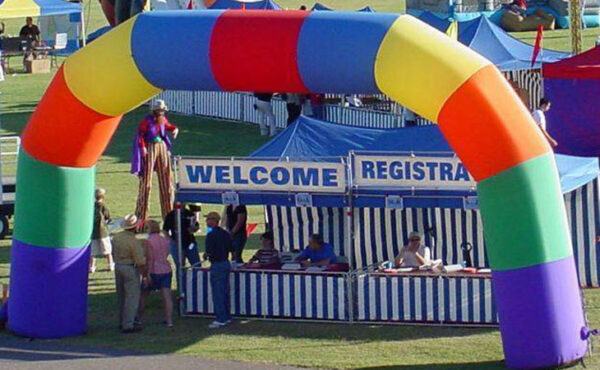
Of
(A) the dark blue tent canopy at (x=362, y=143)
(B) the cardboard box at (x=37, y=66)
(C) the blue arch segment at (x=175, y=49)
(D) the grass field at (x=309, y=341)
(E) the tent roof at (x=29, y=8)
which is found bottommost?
(D) the grass field at (x=309, y=341)

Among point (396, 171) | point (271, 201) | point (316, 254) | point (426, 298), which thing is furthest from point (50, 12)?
point (426, 298)

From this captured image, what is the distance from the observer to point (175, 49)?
46.0ft

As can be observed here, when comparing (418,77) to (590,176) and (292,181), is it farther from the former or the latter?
(590,176)

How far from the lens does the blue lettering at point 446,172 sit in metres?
15.4

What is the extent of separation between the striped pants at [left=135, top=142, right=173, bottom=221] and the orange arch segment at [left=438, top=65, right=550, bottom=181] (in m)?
7.97

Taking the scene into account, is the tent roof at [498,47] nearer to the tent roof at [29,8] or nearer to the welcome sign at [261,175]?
the welcome sign at [261,175]

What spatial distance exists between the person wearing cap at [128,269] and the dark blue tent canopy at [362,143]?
2571 millimetres

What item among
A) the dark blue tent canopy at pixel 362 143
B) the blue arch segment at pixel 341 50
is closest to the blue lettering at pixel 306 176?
the dark blue tent canopy at pixel 362 143

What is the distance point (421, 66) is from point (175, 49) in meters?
2.47

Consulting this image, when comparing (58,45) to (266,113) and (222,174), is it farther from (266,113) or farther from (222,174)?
(222,174)

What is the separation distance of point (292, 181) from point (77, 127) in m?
2.52

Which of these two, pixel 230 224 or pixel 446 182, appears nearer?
pixel 446 182

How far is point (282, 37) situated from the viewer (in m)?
13.6

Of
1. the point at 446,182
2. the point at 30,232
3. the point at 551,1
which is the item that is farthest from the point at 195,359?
the point at 551,1
